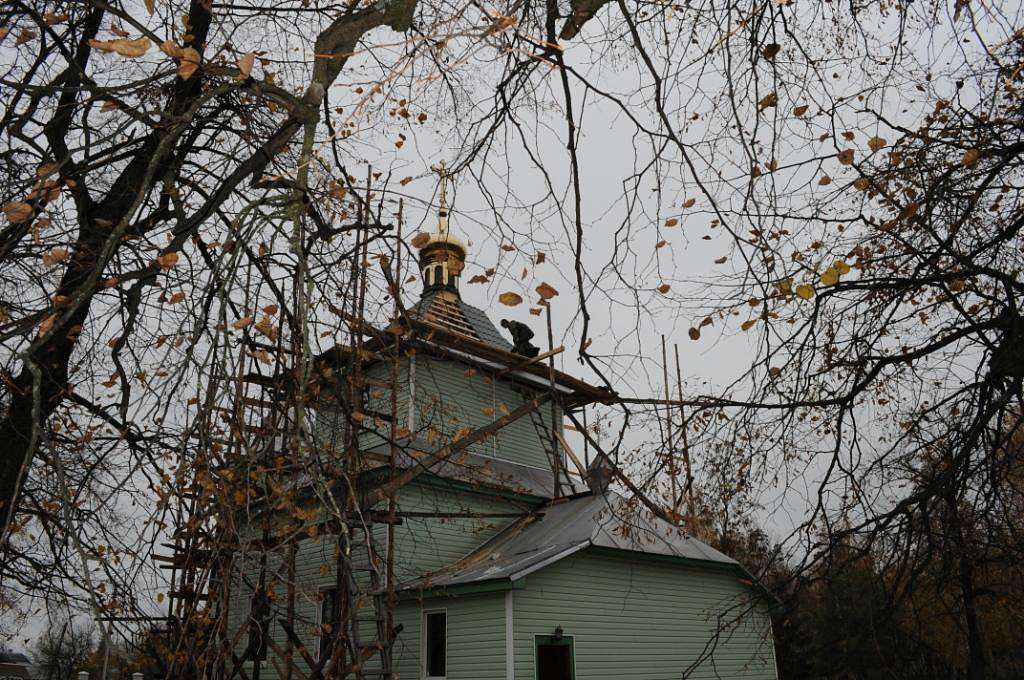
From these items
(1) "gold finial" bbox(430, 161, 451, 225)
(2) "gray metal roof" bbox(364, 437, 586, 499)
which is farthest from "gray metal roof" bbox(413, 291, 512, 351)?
(1) "gold finial" bbox(430, 161, 451, 225)

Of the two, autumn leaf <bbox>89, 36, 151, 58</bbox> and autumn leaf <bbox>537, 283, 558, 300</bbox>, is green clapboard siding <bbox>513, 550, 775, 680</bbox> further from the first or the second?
autumn leaf <bbox>89, 36, 151, 58</bbox>

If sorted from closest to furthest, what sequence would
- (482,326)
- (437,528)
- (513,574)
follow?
(513,574) < (437,528) < (482,326)

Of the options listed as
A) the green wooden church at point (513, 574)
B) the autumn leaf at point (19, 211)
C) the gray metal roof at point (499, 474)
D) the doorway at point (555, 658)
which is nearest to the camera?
the autumn leaf at point (19, 211)

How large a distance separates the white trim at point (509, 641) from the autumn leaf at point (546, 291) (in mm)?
9743

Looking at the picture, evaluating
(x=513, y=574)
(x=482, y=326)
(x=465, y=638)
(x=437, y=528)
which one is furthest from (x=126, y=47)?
(x=482, y=326)

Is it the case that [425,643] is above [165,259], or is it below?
below

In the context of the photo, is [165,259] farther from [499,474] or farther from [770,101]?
[499,474]

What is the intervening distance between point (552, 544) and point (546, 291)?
10823mm

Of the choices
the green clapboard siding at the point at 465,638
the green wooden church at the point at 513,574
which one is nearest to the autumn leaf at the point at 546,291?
the green wooden church at the point at 513,574

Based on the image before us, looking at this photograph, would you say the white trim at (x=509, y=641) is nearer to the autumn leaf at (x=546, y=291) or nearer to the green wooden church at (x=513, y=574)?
the green wooden church at (x=513, y=574)

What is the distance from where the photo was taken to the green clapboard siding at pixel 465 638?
12727 millimetres

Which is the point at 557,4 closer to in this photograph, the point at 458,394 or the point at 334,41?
the point at 334,41

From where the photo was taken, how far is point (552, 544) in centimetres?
1405

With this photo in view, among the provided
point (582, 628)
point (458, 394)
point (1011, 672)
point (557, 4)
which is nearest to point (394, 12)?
point (557, 4)
